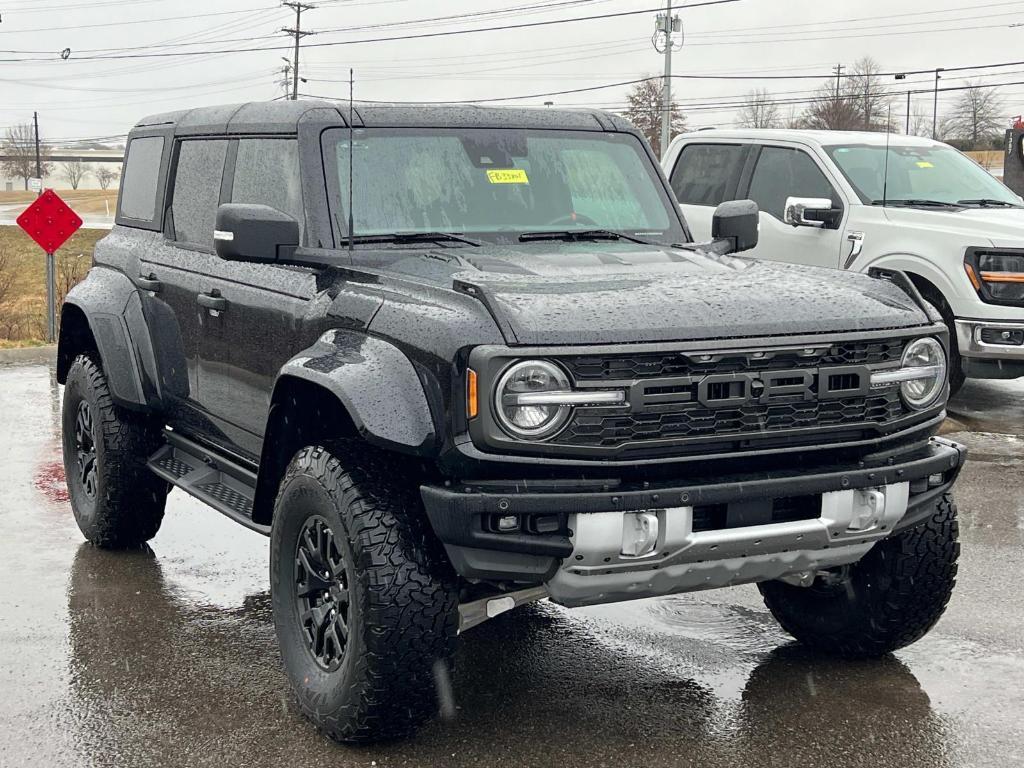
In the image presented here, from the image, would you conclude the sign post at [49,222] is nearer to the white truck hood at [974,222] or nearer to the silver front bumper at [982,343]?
the white truck hood at [974,222]

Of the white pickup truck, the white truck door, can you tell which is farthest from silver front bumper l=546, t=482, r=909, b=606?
the white truck door

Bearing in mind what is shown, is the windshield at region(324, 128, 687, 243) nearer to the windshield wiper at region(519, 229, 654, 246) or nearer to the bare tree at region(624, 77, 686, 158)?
the windshield wiper at region(519, 229, 654, 246)

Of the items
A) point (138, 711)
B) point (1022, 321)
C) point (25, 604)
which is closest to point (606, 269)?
point (138, 711)

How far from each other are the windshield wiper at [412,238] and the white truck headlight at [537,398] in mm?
1259

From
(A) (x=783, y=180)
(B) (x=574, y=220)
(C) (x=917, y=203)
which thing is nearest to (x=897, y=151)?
(C) (x=917, y=203)

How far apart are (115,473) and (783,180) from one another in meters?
6.50

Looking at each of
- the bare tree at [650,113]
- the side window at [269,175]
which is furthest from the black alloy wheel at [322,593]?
the bare tree at [650,113]

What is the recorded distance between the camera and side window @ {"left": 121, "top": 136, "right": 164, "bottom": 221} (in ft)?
20.2

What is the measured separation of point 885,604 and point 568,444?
1.52 m

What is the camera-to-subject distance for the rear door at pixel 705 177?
1110 centimetres

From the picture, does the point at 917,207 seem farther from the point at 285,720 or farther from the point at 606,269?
the point at 285,720

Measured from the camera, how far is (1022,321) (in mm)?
9180

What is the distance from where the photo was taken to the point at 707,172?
11.4 meters

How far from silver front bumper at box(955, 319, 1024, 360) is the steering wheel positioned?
5.04 metres
